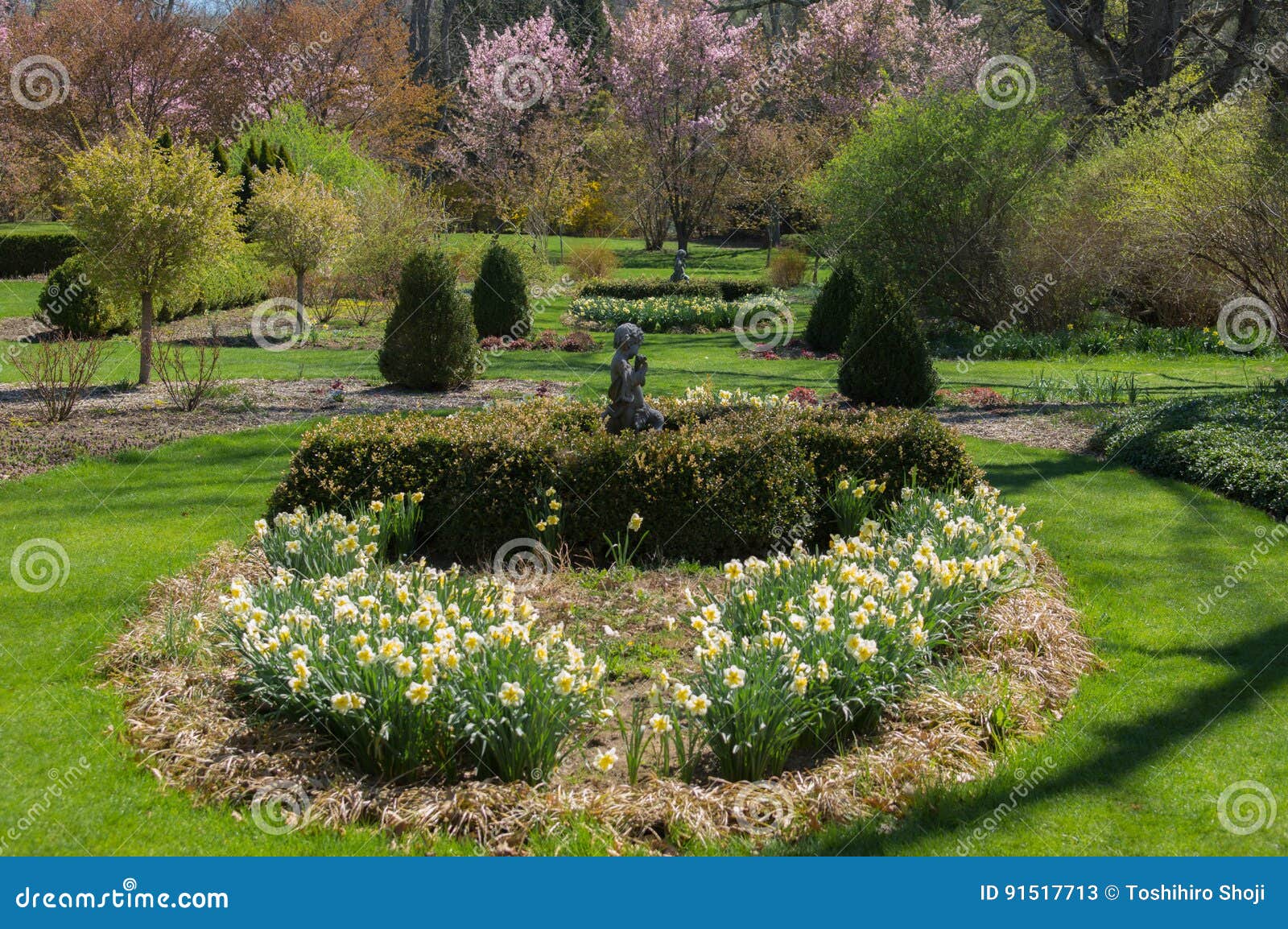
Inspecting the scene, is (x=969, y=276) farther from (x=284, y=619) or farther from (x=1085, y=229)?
(x=284, y=619)

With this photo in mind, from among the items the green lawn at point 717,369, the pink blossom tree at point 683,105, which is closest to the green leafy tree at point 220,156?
the green lawn at point 717,369

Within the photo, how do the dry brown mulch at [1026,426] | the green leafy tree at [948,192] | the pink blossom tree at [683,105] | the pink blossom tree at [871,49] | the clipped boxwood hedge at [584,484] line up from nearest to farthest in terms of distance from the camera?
the clipped boxwood hedge at [584,484]
the dry brown mulch at [1026,426]
the green leafy tree at [948,192]
the pink blossom tree at [683,105]
the pink blossom tree at [871,49]

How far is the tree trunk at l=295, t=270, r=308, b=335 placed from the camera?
19.3 metres

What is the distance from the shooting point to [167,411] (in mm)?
11141

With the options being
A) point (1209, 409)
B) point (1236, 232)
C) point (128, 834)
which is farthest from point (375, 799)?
point (1236, 232)

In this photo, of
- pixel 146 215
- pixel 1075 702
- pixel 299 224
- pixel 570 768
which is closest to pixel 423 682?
pixel 570 768

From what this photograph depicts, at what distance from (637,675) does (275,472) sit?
16.2ft

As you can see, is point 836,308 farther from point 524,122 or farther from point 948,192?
point 524,122

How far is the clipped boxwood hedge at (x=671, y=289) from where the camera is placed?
22766mm

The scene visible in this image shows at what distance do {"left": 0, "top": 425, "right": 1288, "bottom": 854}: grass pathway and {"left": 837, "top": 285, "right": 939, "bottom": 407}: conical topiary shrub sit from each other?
1.91m

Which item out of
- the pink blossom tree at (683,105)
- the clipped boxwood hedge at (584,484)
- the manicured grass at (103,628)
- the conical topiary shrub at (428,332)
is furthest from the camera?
the pink blossom tree at (683,105)

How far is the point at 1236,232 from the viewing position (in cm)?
1246

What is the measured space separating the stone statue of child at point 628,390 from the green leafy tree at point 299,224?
12305mm

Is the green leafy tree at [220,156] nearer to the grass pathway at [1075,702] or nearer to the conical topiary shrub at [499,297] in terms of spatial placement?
the conical topiary shrub at [499,297]
